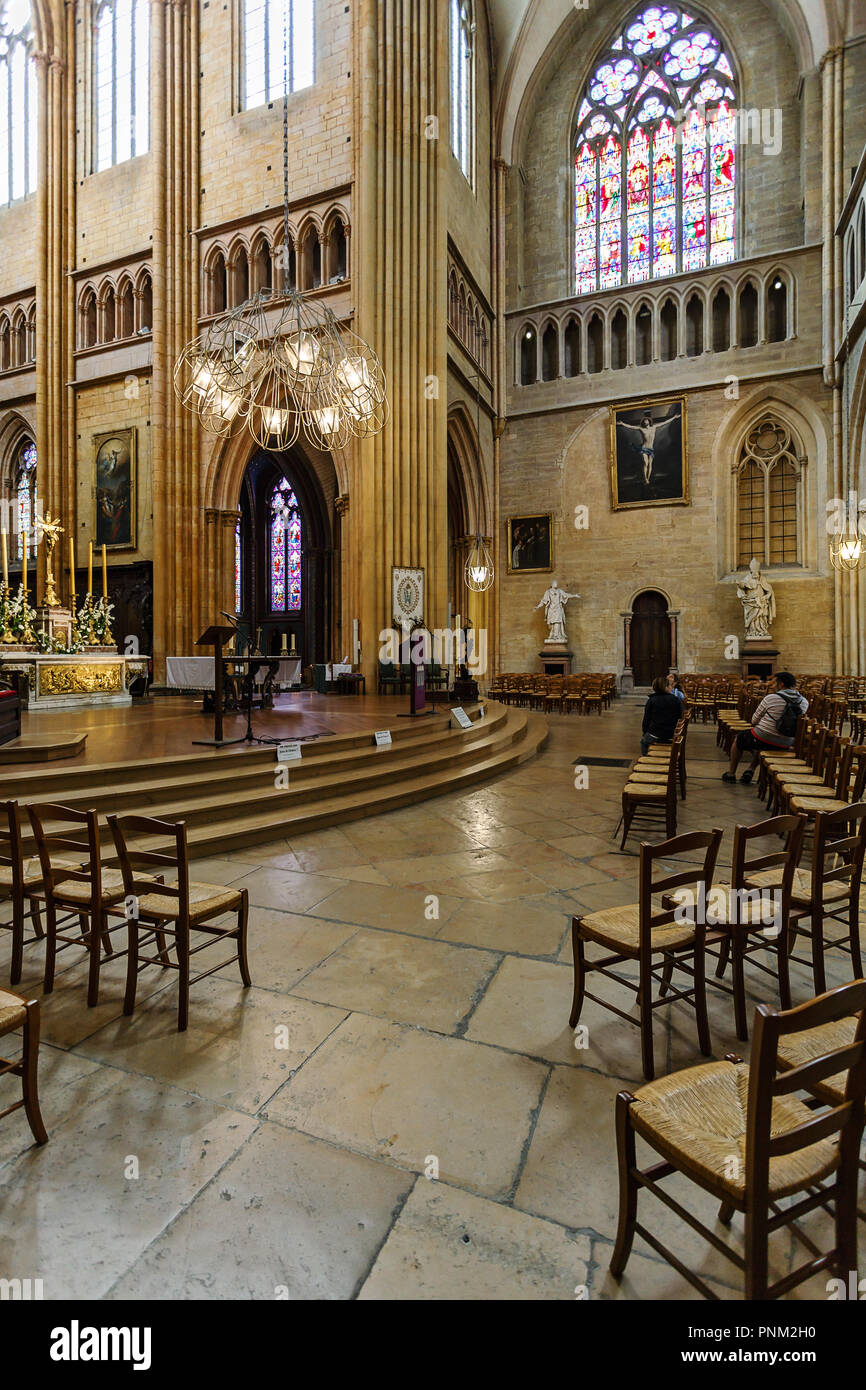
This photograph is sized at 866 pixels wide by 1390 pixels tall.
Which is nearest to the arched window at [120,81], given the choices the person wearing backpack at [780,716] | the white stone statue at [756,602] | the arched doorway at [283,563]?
the arched doorway at [283,563]

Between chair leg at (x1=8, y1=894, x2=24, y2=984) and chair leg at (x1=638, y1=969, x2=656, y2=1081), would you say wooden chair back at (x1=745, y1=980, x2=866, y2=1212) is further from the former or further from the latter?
chair leg at (x1=8, y1=894, x2=24, y2=984)

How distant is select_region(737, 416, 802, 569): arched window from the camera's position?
17.3m

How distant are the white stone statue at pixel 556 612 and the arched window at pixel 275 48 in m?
12.3

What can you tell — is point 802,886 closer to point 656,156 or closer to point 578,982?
point 578,982

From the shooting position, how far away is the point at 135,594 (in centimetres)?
1502

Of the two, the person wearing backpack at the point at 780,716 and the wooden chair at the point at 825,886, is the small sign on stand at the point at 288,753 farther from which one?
the person wearing backpack at the point at 780,716

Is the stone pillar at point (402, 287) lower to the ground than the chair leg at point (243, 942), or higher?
higher

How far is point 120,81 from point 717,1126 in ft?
72.5

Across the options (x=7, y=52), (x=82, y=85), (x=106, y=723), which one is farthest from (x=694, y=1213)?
(x=7, y=52)

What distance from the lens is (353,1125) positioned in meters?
2.07

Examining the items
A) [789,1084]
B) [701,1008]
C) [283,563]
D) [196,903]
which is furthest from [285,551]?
[789,1084]

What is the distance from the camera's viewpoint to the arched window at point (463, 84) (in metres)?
16.2

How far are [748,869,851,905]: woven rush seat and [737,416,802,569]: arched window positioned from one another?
53.6ft

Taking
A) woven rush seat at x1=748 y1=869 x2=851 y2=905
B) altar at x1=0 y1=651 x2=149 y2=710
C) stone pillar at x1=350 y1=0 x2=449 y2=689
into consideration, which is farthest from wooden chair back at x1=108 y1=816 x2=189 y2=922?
stone pillar at x1=350 y1=0 x2=449 y2=689
